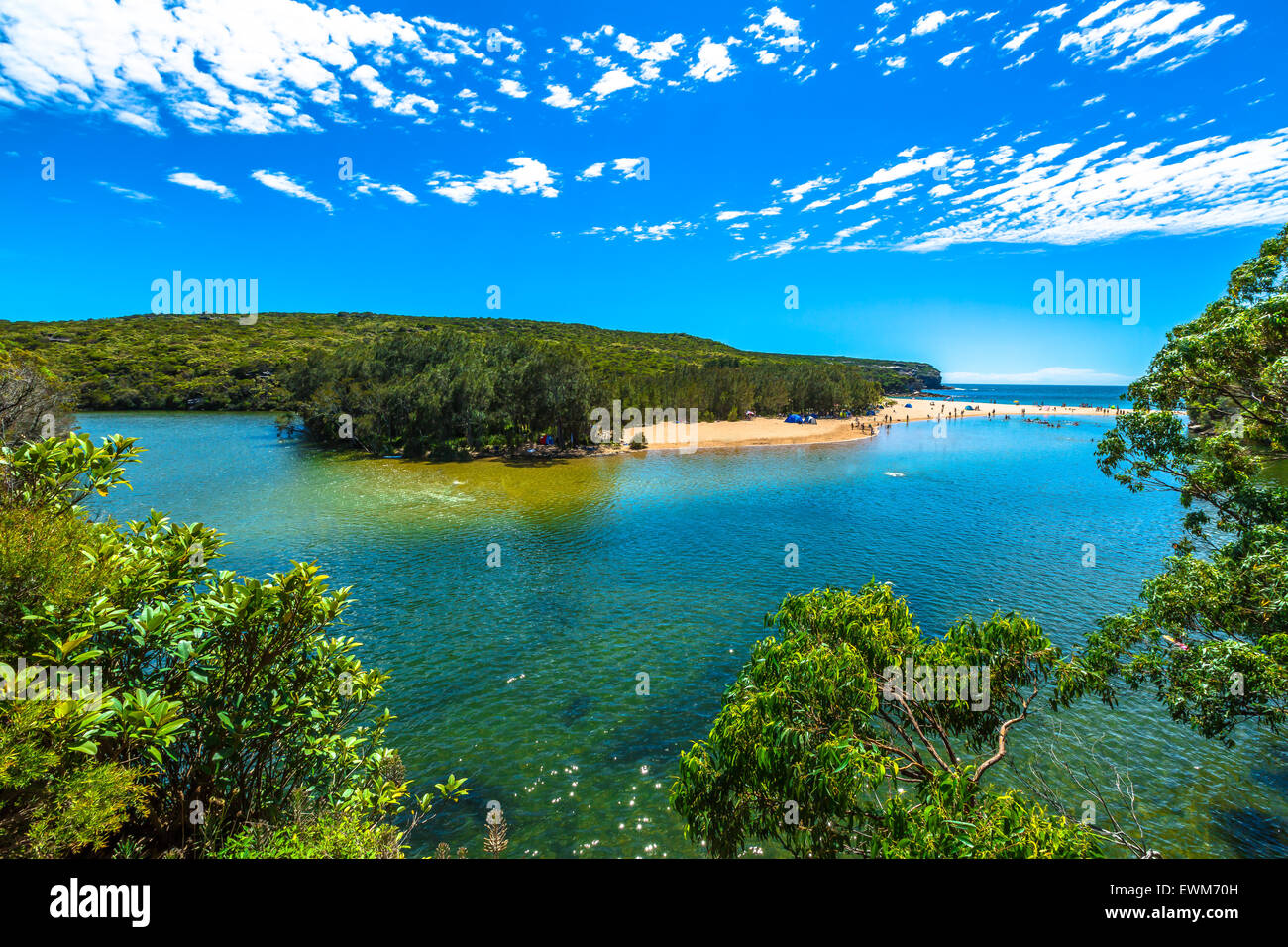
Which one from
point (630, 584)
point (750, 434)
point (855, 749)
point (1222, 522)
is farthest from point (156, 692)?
point (750, 434)

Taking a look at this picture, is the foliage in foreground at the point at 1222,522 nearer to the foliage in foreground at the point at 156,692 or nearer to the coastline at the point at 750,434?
the foliage in foreground at the point at 156,692

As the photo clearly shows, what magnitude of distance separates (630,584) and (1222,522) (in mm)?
22938

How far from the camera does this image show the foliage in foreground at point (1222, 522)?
32.6 ft

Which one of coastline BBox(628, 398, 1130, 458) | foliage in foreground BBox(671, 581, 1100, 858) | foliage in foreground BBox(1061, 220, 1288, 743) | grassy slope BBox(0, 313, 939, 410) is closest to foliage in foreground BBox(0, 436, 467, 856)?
foliage in foreground BBox(671, 581, 1100, 858)

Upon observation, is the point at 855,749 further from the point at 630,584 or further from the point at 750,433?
the point at 750,433

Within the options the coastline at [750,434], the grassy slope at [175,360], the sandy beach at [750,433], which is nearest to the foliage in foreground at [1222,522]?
the coastline at [750,434]

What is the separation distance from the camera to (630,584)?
96.7 feet

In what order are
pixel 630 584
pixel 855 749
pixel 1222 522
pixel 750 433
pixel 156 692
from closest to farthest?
pixel 156 692, pixel 855 749, pixel 1222 522, pixel 630 584, pixel 750 433

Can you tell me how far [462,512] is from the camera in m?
43.8

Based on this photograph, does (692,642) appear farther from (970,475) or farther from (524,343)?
(524,343)

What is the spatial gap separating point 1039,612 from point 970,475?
4481 cm

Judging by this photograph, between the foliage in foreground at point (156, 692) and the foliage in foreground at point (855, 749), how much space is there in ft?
19.1

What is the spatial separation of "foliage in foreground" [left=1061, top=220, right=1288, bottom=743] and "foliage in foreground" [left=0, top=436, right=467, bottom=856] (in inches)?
567
